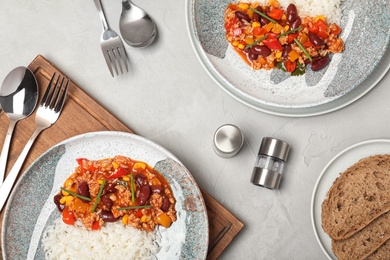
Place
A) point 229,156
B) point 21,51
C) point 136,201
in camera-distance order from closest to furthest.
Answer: point 136,201 < point 229,156 < point 21,51

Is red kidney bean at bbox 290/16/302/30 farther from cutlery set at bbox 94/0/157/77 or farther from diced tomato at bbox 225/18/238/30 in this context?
cutlery set at bbox 94/0/157/77

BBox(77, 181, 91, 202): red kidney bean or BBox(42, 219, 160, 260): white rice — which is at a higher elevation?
BBox(77, 181, 91, 202): red kidney bean

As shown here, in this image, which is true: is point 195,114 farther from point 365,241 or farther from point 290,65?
point 365,241

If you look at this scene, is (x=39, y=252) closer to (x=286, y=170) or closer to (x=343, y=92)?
(x=286, y=170)

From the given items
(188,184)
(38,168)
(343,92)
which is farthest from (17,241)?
(343,92)

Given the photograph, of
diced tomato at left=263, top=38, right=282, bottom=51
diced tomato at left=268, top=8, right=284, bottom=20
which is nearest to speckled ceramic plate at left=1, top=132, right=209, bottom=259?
diced tomato at left=263, top=38, right=282, bottom=51

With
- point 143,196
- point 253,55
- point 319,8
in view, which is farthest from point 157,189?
point 319,8
